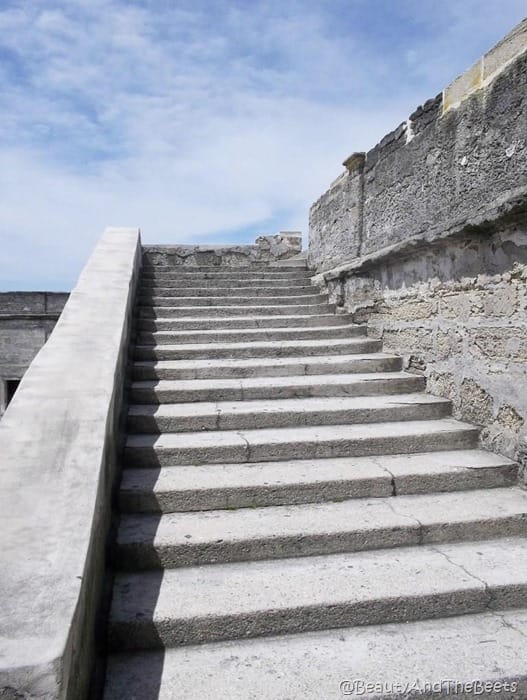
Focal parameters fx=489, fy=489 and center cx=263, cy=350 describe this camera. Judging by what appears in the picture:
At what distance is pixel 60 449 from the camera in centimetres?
182

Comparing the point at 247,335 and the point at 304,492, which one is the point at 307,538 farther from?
the point at 247,335

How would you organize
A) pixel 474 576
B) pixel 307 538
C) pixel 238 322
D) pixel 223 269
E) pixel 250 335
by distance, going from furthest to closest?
pixel 223 269 < pixel 238 322 < pixel 250 335 < pixel 307 538 < pixel 474 576

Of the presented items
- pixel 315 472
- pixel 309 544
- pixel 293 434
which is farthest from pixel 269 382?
pixel 309 544

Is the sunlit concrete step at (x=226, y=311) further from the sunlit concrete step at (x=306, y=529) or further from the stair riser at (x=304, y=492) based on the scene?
the sunlit concrete step at (x=306, y=529)

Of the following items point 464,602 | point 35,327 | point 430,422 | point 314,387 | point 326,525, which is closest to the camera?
point 464,602

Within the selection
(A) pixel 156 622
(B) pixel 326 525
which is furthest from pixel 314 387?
(A) pixel 156 622

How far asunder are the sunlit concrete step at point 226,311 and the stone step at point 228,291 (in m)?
0.38

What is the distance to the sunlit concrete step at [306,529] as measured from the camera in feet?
7.14

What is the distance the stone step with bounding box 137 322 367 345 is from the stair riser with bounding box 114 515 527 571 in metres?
2.34

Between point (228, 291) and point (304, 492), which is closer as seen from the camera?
point (304, 492)

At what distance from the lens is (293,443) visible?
9.50ft

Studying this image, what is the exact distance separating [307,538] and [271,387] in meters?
1.41

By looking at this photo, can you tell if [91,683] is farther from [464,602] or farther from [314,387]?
[314,387]

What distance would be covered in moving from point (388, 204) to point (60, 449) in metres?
3.48
